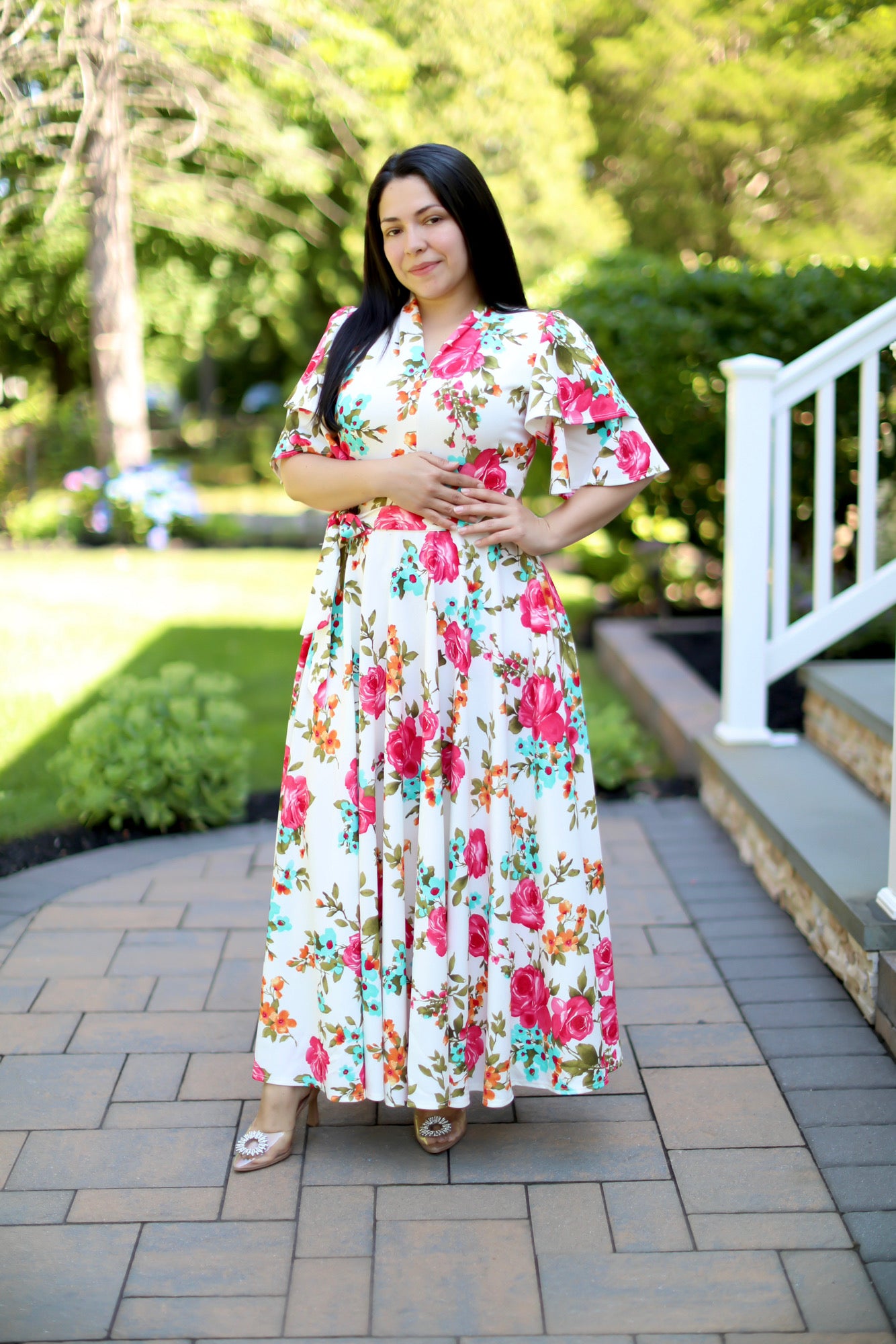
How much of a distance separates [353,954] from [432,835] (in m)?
0.25

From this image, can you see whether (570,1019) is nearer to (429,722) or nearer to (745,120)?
(429,722)

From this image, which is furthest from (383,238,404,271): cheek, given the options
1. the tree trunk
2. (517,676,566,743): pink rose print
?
the tree trunk

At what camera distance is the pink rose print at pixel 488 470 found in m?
2.05

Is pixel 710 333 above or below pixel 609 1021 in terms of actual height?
above

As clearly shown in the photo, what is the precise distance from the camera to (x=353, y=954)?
2.08m

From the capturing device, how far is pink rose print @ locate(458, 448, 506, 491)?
205cm

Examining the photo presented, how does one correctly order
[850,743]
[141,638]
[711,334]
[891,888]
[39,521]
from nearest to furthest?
[891,888], [850,743], [711,334], [141,638], [39,521]

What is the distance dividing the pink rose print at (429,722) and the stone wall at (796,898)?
1166 mm

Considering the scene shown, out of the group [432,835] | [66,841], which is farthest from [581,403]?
[66,841]

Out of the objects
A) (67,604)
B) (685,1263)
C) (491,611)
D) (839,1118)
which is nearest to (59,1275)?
(685,1263)

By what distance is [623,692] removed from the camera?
5730 millimetres

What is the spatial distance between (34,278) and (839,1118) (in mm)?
13714

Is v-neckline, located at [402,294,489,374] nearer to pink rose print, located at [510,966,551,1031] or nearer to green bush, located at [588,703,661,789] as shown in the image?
pink rose print, located at [510,966,551,1031]

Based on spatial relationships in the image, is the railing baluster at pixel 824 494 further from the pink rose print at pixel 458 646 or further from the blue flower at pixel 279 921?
the blue flower at pixel 279 921
